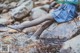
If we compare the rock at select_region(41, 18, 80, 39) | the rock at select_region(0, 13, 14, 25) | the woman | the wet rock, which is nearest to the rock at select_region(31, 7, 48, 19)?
the rock at select_region(0, 13, 14, 25)

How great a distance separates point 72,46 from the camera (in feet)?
13.3

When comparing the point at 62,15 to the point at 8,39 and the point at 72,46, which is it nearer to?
the point at 72,46

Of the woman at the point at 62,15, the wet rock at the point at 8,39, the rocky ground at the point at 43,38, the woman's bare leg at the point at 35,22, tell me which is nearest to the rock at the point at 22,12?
the rocky ground at the point at 43,38

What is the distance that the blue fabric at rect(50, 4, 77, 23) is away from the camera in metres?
4.77

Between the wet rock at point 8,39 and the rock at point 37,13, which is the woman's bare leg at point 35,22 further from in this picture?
the rock at point 37,13

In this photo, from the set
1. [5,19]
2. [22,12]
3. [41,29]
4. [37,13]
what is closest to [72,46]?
[41,29]

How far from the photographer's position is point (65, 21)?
477 centimetres

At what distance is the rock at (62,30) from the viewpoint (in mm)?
4512

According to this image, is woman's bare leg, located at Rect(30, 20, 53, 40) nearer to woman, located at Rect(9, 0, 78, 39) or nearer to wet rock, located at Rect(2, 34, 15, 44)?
woman, located at Rect(9, 0, 78, 39)

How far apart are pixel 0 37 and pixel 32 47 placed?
0.78 meters

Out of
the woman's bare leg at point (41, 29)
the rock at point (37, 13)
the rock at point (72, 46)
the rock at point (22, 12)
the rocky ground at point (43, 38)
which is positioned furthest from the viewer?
the rock at point (22, 12)

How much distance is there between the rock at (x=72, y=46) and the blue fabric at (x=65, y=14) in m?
0.63

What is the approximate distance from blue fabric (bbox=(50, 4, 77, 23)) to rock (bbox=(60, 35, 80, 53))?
632 mm

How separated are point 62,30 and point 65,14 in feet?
1.04
